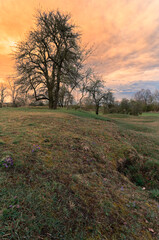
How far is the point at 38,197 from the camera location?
2330 mm

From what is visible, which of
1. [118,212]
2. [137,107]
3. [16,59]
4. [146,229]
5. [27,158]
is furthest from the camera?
[137,107]

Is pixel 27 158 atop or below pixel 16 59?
below

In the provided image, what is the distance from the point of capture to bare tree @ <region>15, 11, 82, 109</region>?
58.3 ft

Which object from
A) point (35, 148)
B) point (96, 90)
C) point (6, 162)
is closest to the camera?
point (6, 162)


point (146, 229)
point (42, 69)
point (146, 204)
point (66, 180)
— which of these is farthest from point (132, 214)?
point (42, 69)

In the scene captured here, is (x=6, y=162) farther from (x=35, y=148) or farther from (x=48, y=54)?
(x=48, y=54)

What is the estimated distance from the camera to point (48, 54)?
62.5 ft

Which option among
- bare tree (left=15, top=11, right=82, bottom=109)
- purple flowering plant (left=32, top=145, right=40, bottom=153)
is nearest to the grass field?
purple flowering plant (left=32, top=145, right=40, bottom=153)

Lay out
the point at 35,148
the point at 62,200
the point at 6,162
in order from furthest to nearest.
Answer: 1. the point at 35,148
2. the point at 6,162
3. the point at 62,200

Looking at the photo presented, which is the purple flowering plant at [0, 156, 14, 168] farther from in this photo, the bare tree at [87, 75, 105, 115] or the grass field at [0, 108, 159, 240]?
the bare tree at [87, 75, 105, 115]

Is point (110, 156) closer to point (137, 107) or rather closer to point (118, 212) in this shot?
point (118, 212)

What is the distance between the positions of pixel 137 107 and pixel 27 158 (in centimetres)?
5828

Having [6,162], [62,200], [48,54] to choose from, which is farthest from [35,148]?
[48,54]

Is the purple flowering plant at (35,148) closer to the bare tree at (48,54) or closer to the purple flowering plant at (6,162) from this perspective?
the purple flowering plant at (6,162)
